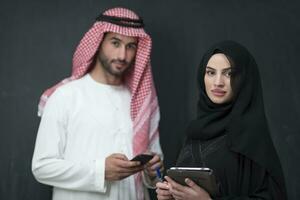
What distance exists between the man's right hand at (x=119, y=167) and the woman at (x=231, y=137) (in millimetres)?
343

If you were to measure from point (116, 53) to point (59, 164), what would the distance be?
70cm

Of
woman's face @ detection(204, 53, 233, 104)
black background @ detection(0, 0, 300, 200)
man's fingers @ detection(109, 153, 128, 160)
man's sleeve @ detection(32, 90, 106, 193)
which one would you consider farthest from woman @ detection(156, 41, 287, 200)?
black background @ detection(0, 0, 300, 200)

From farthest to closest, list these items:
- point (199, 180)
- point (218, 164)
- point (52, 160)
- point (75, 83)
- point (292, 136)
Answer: point (292, 136)
point (75, 83)
point (52, 160)
point (218, 164)
point (199, 180)

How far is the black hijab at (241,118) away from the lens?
6.37 ft

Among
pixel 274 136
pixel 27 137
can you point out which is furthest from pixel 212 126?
pixel 27 137

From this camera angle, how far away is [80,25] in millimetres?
3227

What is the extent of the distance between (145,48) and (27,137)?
3.18 feet

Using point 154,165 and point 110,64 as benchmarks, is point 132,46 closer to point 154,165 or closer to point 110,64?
point 110,64

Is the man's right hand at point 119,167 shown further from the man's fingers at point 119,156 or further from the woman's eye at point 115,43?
the woman's eye at point 115,43

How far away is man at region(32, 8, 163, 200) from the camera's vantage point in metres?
2.53

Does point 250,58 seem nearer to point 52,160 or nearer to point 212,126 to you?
point 212,126

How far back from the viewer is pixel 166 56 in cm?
324

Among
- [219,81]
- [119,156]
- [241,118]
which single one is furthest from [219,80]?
[119,156]

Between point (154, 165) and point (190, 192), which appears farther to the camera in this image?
point (154, 165)
